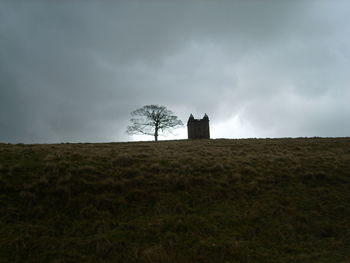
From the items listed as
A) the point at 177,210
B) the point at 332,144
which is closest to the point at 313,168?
the point at 177,210

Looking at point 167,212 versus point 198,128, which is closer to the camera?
point 167,212

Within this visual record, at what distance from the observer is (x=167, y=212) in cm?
752

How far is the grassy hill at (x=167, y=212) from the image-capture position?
5.59m

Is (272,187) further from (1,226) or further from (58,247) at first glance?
(1,226)

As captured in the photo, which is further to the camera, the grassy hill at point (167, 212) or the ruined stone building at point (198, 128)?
the ruined stone building at point (198, 128)

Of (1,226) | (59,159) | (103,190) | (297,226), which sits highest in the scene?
(59,159)

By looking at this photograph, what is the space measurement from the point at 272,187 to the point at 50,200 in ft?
34.8

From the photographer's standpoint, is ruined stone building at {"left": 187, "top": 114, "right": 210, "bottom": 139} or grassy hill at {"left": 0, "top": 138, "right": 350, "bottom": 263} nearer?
grassy hill at {"left": 0, "top": 138, "right": 350, "bottom": 263}

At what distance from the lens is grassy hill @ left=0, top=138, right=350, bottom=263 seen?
5.59 m

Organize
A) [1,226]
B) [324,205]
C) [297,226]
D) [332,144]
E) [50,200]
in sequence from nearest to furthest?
1. [1,226]
2. [297,226]
3. [50,200]
4. [324,205]
5. [332,144]

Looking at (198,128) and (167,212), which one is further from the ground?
(198,128)

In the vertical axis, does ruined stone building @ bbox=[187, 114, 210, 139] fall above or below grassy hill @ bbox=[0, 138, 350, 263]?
above

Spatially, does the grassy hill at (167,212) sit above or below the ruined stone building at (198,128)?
below

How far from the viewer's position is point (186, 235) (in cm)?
629
